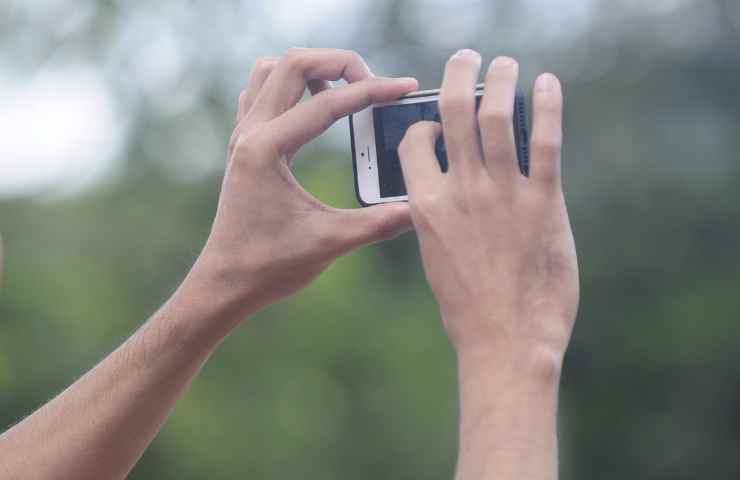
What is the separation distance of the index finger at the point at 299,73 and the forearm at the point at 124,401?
0.67 ft

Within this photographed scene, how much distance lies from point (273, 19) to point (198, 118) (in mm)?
1548

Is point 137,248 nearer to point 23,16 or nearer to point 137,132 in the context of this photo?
point 137,132

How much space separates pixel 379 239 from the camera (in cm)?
92

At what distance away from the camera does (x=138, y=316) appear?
9.96 meters

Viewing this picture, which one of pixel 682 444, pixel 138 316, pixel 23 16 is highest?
pixel 23 16

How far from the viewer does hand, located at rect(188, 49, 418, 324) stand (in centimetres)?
91

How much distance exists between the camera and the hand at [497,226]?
71 cm

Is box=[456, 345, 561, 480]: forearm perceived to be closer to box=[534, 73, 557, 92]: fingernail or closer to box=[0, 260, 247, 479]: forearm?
box=[534, 73, 557, 92]: fingernail

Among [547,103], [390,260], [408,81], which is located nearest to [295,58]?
[408,81]

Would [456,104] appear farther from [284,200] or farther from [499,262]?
[284,200]

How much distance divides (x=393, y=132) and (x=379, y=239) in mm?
184

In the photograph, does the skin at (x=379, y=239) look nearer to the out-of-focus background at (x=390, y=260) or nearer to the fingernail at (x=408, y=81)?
the fingernail at (x=408, y=81)

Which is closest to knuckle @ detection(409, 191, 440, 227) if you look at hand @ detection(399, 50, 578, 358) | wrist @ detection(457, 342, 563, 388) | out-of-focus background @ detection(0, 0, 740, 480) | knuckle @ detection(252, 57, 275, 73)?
hand @ detection(399, 50, 578, 358)

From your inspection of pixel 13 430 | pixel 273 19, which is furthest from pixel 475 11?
pixel 13 430
